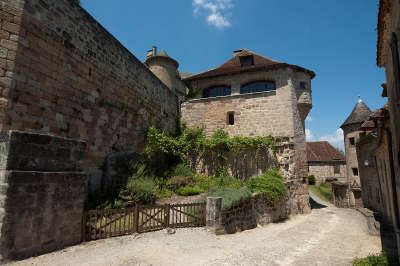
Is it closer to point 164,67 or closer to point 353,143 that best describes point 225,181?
point 164,67

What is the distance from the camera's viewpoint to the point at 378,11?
189 inches

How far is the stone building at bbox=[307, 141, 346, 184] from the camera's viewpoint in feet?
88.9

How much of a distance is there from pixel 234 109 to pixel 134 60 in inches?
264

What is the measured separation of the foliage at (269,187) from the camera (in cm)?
1110

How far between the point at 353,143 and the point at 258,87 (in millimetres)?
12895

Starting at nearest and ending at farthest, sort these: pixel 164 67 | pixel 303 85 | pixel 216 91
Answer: pixel 303 85
pixel 216 91
pixel 164 67

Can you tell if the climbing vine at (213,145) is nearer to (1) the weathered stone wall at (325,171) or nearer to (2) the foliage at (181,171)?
(2) the foliage at (181,171)

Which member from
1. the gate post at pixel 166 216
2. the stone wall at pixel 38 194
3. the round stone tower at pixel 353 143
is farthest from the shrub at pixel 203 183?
the round stone tower at pixel 353 143

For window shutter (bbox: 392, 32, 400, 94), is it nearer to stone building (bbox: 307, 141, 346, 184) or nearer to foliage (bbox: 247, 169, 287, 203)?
foliage (bbox: 247, 169, 287, 203)

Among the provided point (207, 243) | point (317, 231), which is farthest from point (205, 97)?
point (207, 243)

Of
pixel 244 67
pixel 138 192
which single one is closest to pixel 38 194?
pixel 138 192

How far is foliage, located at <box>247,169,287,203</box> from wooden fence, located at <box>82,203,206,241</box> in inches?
157

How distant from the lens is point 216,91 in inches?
627

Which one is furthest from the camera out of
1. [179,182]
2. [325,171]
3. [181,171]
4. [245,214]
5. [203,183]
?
[325,171]
